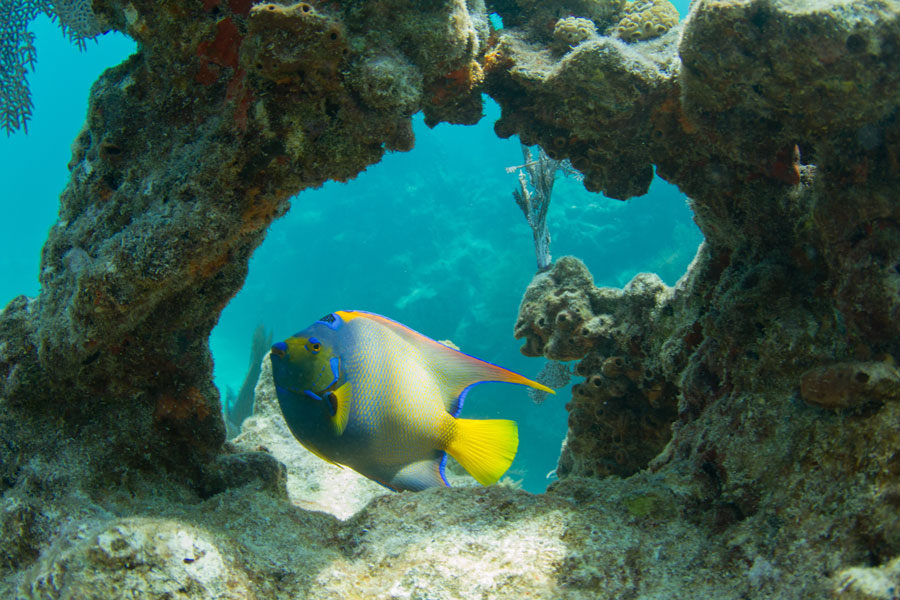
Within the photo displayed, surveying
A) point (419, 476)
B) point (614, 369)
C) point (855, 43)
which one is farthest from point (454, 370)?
point (614, 369)

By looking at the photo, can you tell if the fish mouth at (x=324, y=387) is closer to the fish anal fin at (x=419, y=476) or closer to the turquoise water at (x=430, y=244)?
the fish anal fin at (x=419, y=476)


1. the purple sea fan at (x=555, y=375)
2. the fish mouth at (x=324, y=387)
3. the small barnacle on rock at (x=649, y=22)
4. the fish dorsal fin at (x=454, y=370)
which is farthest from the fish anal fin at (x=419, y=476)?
the purple sea fan at (x=555, y=375)

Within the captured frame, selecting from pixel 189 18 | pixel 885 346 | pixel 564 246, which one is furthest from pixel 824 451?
pixel 564 246

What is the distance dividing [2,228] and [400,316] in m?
48.8

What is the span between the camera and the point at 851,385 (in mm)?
1283

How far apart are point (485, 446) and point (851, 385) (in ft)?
3.51

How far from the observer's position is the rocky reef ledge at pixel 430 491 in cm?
124

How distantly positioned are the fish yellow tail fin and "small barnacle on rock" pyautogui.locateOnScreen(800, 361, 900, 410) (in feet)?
2.97

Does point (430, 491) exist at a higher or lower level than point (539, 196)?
lower

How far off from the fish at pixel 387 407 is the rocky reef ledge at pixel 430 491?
0.14 m

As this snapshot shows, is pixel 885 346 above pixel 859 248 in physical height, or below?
below

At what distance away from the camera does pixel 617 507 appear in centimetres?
153

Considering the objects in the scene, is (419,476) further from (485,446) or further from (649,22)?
(649,22)

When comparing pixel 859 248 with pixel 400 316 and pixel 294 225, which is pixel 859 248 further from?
pixel 294 225
